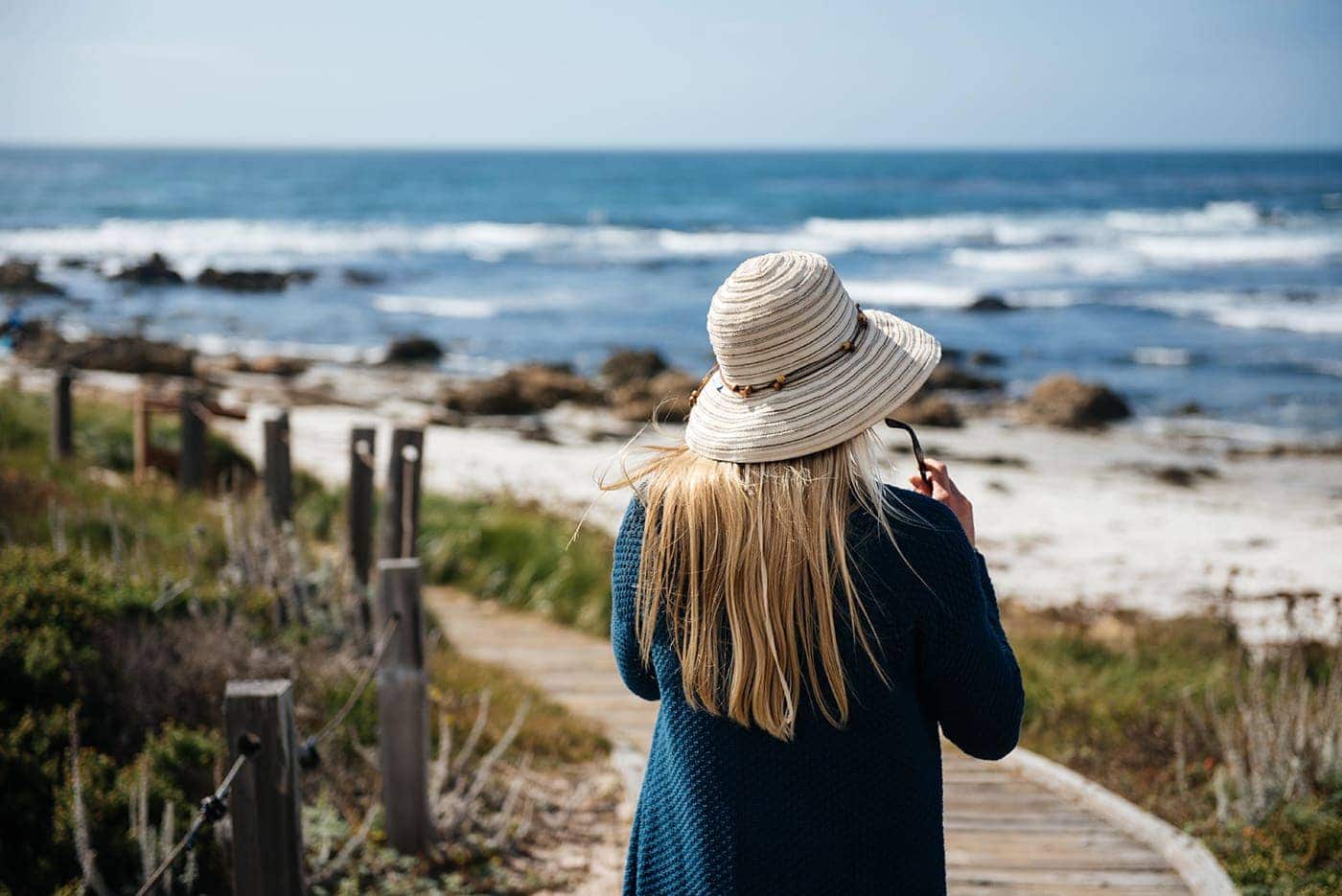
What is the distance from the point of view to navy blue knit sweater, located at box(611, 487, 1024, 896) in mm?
1747

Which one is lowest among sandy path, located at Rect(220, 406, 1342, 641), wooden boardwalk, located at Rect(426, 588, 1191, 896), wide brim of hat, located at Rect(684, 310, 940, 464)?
sandy path, located at Rect(220, 406, 1342, 641)

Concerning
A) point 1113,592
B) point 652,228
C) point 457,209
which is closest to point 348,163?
point 457,209

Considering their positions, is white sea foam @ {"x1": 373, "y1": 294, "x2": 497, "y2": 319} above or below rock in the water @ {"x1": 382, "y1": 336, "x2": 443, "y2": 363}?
above

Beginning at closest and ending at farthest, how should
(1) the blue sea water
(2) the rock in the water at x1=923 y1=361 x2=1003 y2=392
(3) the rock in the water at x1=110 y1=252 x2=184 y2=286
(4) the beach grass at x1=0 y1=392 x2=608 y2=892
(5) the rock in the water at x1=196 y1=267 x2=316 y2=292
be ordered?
(4) the beach grass at x1=0 y1=392 x2=608 y2=892 → (2) the rock in the water at x1=923 y1=361 x2=1003 y2=392 → (1) the blue sea water → (5) the rock in the water at x1=196 y1=267 x2=316 y2=292 → (3) the rock in the water at x1=110 y1=252 x2=184 y2=286

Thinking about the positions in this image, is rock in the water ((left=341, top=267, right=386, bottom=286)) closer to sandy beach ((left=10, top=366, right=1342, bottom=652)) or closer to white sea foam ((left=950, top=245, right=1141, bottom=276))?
sandy beach ((left=10, top=366, right=1342, bottom=652))

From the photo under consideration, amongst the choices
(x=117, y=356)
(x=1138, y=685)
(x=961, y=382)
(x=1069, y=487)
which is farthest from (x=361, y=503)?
(x=117, y=356)

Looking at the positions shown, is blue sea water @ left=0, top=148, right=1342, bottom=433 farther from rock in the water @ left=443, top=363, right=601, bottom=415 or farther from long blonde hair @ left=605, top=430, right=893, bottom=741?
long blonde hair @ left=605, top=430, right=893, bottom=741

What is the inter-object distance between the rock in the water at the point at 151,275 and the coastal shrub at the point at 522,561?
1215 inches

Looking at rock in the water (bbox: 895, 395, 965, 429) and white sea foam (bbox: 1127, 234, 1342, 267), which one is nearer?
rock in the water (bbox: 895, 395, 965, 429)

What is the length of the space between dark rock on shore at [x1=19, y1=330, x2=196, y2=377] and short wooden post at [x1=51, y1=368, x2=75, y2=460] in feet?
39.2

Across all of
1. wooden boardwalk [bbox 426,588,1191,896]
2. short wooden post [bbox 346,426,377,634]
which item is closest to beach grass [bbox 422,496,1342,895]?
wooden boardwalk [bbox 426,588,1191,896]

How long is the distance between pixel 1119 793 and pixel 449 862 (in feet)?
8.74

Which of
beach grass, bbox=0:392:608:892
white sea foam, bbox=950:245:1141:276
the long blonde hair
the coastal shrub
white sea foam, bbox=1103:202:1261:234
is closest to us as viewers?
the long blonde hair

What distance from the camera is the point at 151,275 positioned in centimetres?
3703
